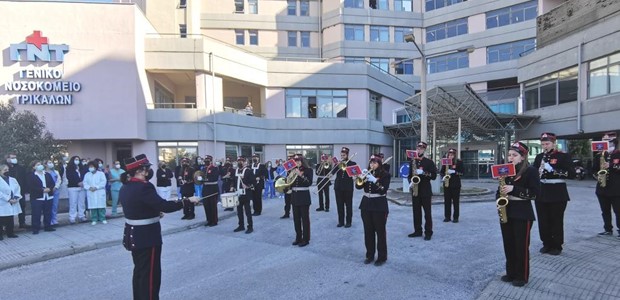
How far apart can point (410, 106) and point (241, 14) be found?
2492cm

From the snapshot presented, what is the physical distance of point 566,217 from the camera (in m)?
10.3

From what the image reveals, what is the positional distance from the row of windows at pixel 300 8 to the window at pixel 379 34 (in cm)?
748

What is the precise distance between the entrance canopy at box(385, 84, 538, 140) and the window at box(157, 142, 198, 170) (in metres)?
13.3

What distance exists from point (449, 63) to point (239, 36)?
2259 centimetres

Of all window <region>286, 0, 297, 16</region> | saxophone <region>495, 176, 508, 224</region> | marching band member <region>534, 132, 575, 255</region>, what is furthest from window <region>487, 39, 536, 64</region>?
saxophone <region>495, 176, 508, 224</region>

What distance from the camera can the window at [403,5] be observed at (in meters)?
40.0

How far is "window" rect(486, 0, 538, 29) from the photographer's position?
3416 centimetres

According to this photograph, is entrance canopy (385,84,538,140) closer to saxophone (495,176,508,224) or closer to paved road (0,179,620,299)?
paved road (0,179,620,299)

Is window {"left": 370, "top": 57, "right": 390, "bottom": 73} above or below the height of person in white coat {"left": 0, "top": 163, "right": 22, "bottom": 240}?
above

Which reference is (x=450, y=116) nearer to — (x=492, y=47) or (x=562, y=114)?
(x=562, y=114)

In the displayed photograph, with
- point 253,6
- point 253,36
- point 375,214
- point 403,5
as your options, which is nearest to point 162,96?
point 253,36

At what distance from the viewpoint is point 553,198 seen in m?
6.60

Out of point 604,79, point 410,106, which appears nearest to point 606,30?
point 604,79

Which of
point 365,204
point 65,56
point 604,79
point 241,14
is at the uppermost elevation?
point 241,14
